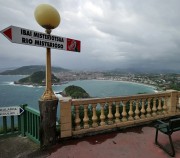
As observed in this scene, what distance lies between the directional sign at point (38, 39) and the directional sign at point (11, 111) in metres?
2.14

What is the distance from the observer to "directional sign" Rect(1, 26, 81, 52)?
2.82 metres

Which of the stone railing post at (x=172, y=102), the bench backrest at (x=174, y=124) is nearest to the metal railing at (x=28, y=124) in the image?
the bench backrest at (x=174, y=124)

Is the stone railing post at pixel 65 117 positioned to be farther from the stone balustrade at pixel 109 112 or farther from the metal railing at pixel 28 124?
the metal railing at pixel 28 124

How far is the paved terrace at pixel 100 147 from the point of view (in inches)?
133

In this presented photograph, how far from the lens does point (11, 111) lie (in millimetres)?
4094

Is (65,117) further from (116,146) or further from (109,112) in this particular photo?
(116,146)

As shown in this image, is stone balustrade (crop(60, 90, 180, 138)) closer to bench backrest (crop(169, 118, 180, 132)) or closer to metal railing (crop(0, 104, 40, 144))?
metal railing (crop(0, 104, 40, 144))

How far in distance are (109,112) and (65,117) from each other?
5.03ft

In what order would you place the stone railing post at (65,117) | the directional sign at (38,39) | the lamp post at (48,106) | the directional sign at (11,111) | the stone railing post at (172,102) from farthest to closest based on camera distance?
the stone railing post at (172,102) → the directional sign at (11,111) → the stone railing post at (65,117) → the lamp post at (48,106) → the directional sign at (38,39)

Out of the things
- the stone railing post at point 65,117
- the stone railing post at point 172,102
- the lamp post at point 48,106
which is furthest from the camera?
the stone railing post at point 172,102

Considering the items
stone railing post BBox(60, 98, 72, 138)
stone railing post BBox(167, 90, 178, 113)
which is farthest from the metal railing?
stone railing post BBox(167, 90, 178, 113)

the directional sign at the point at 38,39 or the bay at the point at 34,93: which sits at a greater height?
the directional sign at the point at 38,39

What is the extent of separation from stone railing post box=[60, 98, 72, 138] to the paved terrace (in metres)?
0.27

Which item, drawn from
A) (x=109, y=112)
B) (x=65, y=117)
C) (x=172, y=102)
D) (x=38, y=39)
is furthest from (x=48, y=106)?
(x=172, y=102)
